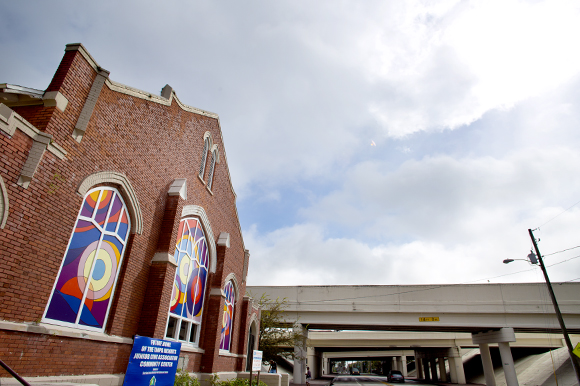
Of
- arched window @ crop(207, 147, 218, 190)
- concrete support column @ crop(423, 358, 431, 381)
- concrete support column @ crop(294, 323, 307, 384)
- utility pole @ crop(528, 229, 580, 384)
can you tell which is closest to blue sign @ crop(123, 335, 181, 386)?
arched window @ crop(207, 147, 218, 190)

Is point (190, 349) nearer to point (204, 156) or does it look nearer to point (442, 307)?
point (204, 156)

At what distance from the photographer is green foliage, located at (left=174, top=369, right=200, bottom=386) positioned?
36.6 feet

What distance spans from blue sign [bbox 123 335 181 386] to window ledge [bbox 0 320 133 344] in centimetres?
50

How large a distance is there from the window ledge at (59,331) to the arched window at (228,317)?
7.98m

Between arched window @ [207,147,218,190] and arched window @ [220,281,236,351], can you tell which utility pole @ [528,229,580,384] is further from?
arched window @ [207,147,218,190]

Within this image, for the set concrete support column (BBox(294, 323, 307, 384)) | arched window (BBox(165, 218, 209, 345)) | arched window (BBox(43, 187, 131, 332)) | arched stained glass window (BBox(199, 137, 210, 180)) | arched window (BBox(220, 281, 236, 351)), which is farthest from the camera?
concrete support column (BBox(294, 323, 307, 384))

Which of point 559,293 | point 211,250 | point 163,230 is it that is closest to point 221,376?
point 211,250

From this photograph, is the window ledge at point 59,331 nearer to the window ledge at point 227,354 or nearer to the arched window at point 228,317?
the window ledge at point 227,354

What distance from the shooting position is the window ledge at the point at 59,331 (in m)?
6.39

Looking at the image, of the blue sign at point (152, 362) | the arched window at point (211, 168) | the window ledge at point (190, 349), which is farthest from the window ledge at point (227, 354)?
the arched window at point (211, 168)

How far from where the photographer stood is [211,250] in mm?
16000

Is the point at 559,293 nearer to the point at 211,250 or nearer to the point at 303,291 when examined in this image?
the point at 303,291

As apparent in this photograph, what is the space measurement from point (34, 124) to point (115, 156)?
6.99ft

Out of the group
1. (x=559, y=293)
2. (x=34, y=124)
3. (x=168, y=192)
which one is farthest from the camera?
(x=559, y=293)
